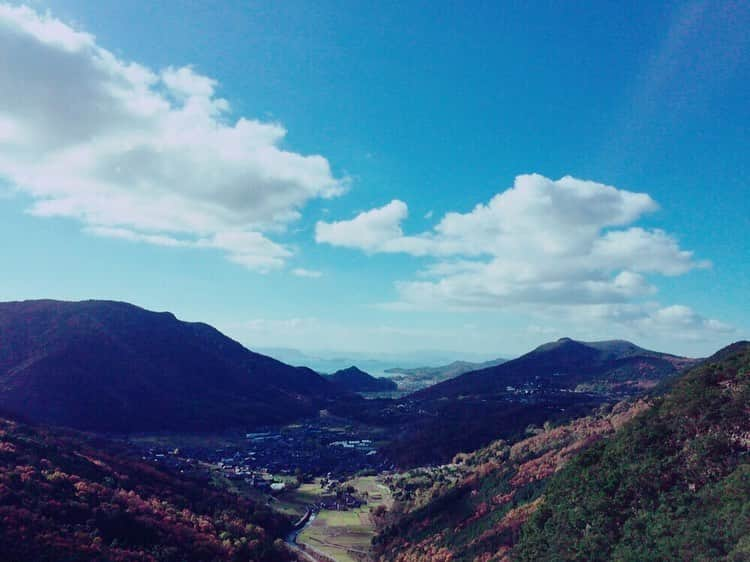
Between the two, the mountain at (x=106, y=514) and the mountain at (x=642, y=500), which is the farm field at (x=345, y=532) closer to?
the mountain at (x=642, y=500)

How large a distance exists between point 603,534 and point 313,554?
35850mm

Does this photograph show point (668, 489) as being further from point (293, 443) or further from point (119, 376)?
point (119, 376)

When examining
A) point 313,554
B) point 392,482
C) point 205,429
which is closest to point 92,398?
point 205,429

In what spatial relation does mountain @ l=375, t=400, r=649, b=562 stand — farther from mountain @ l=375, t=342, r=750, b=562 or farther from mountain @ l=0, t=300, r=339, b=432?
mountain @ l=0, t=300, r=339, b=432

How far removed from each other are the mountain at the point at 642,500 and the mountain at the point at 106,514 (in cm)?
1698

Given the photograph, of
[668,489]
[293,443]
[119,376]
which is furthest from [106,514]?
[119,376]

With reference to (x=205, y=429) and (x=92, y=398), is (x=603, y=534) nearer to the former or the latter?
(x=205, y=429)

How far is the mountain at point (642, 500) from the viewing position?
2267 centimetres

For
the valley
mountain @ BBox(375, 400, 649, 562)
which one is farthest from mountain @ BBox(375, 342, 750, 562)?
the valley

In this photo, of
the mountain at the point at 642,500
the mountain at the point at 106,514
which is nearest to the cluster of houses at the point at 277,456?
the mountain at the point at 106,514

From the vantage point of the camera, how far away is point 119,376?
14988 cm

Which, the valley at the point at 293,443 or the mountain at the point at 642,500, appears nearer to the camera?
the mountain at the point at 642,500

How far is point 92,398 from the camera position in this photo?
133 metres

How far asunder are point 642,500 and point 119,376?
503ft
